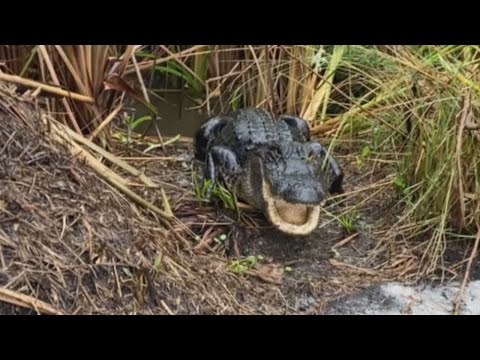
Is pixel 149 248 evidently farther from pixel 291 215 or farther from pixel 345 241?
pixel 345 241

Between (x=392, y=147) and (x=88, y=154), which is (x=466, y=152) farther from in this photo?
(x=88, y=154)

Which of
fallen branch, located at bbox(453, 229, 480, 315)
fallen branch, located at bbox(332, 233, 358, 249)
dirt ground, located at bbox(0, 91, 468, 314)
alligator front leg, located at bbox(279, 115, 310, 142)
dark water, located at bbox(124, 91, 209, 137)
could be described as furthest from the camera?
dark water, located at bbox(124, 91, 209, 137)

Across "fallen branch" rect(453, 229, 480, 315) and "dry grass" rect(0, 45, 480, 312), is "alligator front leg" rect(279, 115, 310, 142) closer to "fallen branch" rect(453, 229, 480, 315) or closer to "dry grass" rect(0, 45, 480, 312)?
"dry grass" rect(0, 45, 480, 312)

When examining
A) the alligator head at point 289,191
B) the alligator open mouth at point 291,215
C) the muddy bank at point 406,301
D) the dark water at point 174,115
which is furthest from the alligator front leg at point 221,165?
the muddy bank at point 406,301

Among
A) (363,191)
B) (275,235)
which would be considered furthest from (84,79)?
(363,191)

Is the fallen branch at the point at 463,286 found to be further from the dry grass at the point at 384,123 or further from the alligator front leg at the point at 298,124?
the alligator front leg at the point at 298,124

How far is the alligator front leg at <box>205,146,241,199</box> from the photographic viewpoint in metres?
4.30

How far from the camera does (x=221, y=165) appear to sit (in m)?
4.34

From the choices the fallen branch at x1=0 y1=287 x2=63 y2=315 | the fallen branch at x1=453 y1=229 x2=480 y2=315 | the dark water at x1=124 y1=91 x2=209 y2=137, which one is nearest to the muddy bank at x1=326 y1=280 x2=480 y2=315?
the fallen branch at x1=453 y1=229 x2=480 y2=315

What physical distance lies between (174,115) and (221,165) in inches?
49.2

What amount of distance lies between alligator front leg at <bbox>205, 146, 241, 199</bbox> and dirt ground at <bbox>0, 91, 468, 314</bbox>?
142mm

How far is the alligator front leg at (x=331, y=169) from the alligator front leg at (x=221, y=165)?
1.17 feet

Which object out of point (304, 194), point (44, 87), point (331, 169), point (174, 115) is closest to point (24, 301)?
point (44, 87)

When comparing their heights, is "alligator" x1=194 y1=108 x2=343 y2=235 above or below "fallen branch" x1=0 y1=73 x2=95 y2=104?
below
